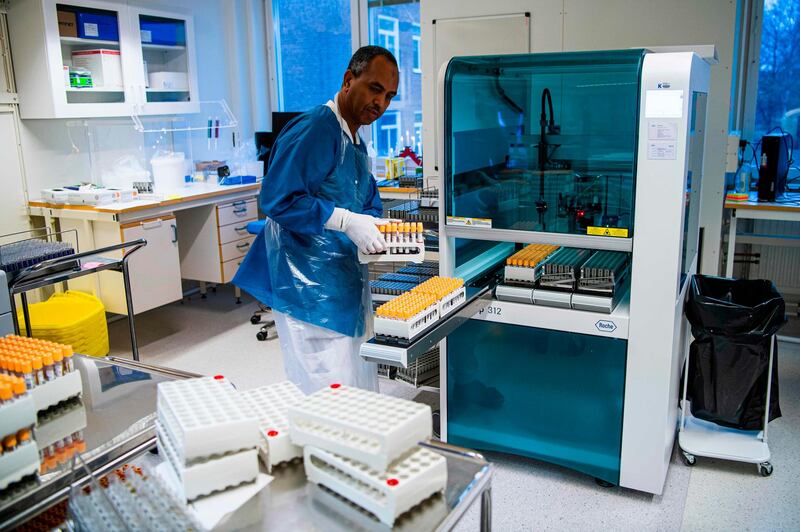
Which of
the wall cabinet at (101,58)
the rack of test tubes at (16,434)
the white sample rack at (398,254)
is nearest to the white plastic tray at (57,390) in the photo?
the rack of test tubes at (16,434)

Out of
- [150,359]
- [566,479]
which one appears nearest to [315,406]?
[566,479]

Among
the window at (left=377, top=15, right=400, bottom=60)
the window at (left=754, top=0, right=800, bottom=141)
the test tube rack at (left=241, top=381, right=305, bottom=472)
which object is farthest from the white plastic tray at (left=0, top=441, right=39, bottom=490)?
the window at (left=377, top=15, right=400, bottom=60)

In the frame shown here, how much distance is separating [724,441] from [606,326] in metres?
0.82

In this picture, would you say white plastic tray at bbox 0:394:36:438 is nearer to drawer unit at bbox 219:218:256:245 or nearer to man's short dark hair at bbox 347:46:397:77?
man's short dark hair at bbox 347:46:397:77

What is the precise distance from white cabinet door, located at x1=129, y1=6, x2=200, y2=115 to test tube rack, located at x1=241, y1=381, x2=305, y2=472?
11.8 ft

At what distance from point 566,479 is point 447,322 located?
0.95 m

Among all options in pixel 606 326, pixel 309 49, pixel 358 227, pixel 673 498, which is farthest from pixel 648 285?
pixel 309 49

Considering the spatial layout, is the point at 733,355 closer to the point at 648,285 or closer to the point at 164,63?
the point at 648,285

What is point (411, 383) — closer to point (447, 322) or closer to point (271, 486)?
point (447, 322)

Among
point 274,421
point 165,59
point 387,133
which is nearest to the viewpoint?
point 274,421

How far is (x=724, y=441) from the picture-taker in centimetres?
264

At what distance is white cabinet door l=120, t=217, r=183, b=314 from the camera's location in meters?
3.90

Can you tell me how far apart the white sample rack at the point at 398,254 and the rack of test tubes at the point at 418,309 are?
0.11 metres

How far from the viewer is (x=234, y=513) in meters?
1.13
